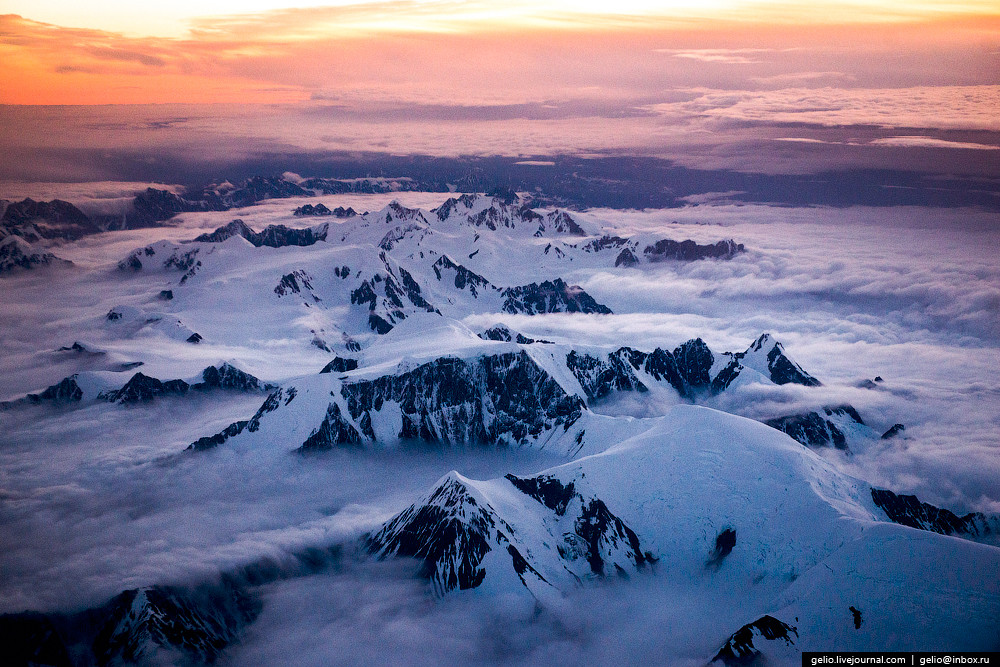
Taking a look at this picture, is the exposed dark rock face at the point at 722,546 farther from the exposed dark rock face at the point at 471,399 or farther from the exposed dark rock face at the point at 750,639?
the exposed dark rock face at the point at 471,399

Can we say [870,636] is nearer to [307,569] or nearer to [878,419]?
[307,569]

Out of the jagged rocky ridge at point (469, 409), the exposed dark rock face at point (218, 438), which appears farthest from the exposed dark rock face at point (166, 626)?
the exposed dark rock face at point (218, 438)

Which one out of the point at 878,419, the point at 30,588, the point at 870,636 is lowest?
the point at 878,419

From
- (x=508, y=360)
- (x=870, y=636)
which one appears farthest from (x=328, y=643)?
(x=508, y=360)

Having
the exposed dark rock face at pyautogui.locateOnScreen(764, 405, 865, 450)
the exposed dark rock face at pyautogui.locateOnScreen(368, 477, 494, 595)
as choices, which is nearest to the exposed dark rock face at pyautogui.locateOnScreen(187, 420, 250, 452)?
the exposed dark rock face at pyautogui.locateOnScreen(368, 477, 494, 595)

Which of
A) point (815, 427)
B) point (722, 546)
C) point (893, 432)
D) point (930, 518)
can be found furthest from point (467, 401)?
point (893, 432)
